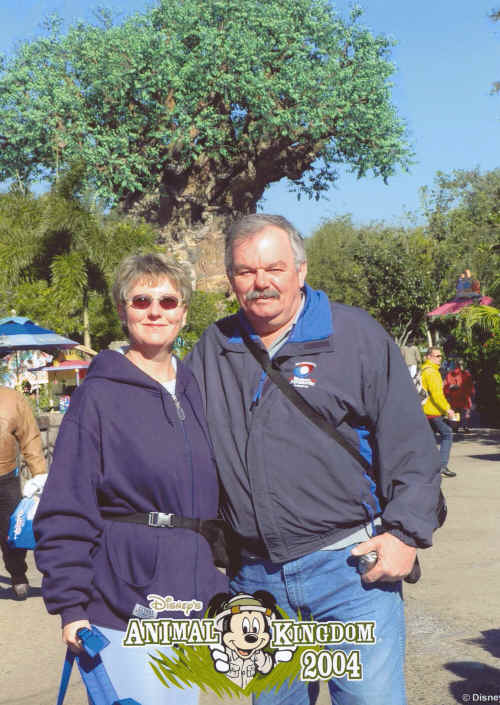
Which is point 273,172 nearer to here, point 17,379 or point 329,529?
point 17,379

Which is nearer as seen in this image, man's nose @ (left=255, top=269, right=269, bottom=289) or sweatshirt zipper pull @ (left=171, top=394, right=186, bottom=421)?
sweatshirt zipper pull @ (left=171, top=394, right=186, bottom=421)

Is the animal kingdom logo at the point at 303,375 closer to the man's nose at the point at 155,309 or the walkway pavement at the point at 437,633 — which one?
the man's nose at the point at 155,309

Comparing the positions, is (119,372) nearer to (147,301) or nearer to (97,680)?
(147,301)

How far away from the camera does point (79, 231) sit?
23281 mm

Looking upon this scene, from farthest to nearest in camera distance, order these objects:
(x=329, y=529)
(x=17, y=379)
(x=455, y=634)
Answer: (x=17, y=379) → (x=455, y=634) → (x=329, y=529)

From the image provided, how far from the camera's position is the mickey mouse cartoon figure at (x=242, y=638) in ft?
8.14

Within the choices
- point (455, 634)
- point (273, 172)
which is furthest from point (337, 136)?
point (455, 634)

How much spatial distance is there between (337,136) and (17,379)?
72.6 feet

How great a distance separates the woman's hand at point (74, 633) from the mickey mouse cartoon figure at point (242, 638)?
38 cm

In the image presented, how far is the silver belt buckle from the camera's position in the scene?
2.38m

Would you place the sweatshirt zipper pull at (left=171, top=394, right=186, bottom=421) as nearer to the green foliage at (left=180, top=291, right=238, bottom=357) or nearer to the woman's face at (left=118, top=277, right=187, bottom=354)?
the woman's face at (left=118, top=277, right=187, bottom=354)

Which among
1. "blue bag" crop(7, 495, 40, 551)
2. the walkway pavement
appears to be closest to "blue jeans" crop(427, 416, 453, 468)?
the walkway pavement

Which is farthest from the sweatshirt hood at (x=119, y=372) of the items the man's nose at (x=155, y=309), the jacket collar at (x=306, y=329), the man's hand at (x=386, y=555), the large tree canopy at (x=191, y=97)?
the large tree canopy at (x=191, y=97)

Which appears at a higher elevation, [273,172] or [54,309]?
[273,172]
